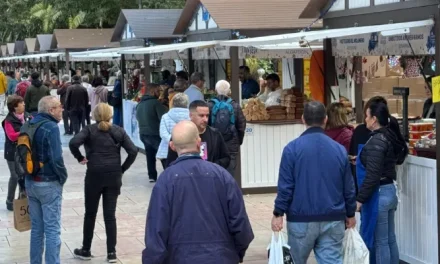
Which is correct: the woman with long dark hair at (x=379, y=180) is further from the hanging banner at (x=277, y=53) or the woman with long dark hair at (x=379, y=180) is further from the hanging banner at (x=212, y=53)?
the hanging banner at (x=212, y=53)

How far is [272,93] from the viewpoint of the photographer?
1255 centimetres

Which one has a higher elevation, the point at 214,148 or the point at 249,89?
the point at 249,89

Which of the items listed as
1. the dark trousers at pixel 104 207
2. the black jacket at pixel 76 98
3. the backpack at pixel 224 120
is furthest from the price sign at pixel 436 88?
the black jacket at pixel 76 98

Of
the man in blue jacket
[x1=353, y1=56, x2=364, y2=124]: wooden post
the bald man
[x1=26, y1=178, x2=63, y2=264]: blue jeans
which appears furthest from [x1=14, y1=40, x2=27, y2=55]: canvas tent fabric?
the bald man

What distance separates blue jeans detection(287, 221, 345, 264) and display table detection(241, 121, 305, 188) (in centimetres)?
620

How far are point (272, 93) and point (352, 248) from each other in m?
6.82

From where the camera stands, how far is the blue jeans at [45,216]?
7281mm

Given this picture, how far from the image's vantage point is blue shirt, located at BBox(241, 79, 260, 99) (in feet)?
53.0

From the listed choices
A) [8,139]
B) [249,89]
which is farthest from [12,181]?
[249,89]

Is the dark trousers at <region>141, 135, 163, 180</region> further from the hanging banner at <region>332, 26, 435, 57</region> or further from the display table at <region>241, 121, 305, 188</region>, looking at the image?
the hanging banner at <region>332, 26, 435, 57</region>

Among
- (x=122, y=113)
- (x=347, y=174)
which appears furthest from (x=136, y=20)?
(x=347, y=174)

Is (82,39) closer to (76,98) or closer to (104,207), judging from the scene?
(76,98)

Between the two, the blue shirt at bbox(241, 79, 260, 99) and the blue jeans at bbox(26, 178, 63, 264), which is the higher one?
the blue shirt at bbox(241, 79, 260, 99)

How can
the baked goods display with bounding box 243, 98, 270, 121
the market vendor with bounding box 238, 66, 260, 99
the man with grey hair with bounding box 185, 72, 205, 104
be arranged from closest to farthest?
the man with grey hair with bounding box 185, 72, 205, 104, the baked goods display with bounding box 243, 98, 270, 121, the market vendor with bounding box 238, 66, 260, 99
